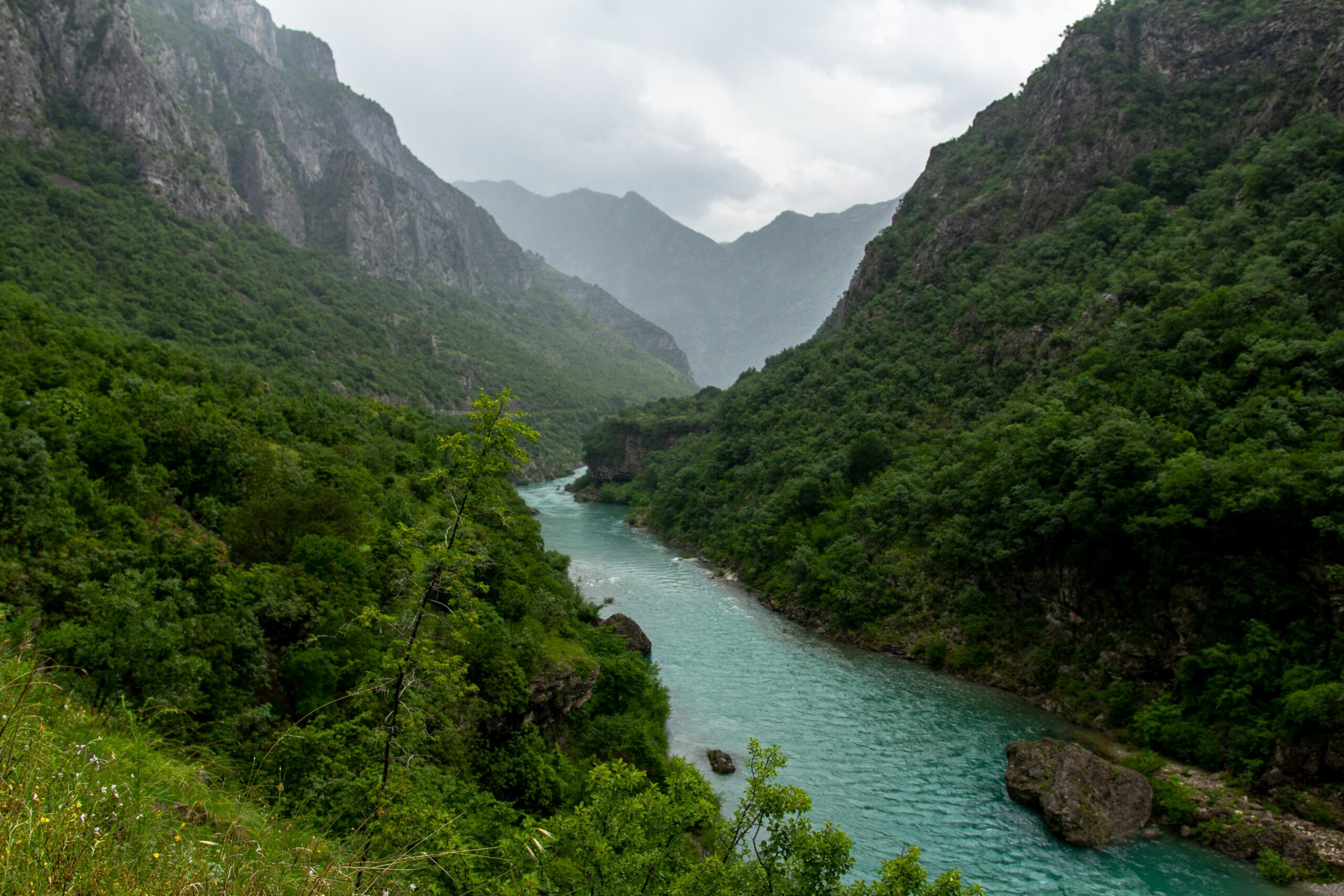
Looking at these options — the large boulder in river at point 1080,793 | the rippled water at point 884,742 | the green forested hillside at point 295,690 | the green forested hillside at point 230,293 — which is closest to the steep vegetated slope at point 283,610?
the green forested hillside at point 295,690

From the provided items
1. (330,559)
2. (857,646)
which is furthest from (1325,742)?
(330,559)

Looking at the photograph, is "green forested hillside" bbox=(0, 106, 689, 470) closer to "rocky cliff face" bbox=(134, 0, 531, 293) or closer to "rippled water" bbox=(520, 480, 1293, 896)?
"rocky cliff face" bbox=(134, 0, 531, 293)

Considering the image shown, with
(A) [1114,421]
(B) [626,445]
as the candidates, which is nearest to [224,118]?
(B) [626,445]

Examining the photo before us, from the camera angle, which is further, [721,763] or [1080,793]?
[721,763]

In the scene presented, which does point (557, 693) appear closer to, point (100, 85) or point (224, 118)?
point (100, 85)

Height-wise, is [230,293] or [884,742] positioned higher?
[230,293]

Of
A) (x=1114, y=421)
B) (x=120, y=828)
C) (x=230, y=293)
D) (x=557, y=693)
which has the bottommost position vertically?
(x=557, y=693)

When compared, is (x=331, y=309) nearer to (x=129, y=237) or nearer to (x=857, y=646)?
(x=129, y=237)

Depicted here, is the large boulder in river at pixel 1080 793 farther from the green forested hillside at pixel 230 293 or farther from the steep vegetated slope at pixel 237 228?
the steep vegetated slope at pixel 237 228
